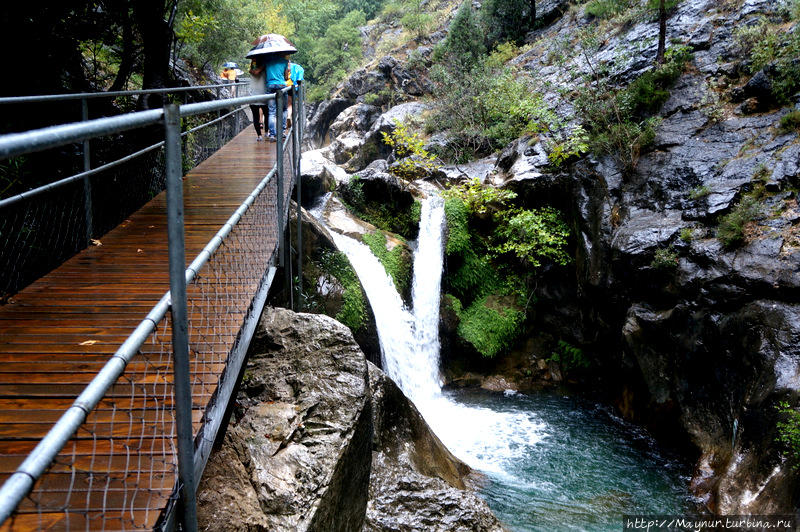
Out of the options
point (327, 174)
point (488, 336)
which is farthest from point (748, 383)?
point (327, 174)

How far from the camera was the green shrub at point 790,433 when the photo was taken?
5.58 meters

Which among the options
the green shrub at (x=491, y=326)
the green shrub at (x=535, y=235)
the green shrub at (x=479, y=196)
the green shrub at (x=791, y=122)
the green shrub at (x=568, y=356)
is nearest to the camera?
the green shrub at (x=791, y=122)

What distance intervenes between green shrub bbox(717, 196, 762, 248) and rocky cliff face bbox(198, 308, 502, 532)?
18.2 ft

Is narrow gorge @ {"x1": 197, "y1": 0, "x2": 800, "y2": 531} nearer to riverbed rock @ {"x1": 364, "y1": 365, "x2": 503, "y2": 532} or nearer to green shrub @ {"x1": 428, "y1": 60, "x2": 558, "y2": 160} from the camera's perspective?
riverbed rock @ {"x1": 364, "y1": 365, "x2": 503, "y2": 532}

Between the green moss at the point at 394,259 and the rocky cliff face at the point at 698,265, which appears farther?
the green moss at the point at 394,259

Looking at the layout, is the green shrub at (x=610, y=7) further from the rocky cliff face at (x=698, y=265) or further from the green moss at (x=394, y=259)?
the green moss at (x=394, y=259)

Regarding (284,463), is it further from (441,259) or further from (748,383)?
(441,259)

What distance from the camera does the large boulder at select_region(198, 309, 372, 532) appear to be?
3.08 m

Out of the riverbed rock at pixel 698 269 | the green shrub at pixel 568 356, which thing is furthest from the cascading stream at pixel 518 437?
the green shrub at pixel 568 356

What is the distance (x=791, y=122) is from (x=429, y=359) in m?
7.58

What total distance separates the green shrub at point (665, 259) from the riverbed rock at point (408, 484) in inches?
190

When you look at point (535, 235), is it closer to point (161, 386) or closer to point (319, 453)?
point (319, 453)

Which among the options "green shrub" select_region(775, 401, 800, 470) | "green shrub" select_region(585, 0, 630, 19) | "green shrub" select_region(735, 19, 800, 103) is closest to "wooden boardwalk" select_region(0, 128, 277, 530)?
"green shrub" select_region(775, 401, 800, 470)

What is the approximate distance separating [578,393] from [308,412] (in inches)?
306
